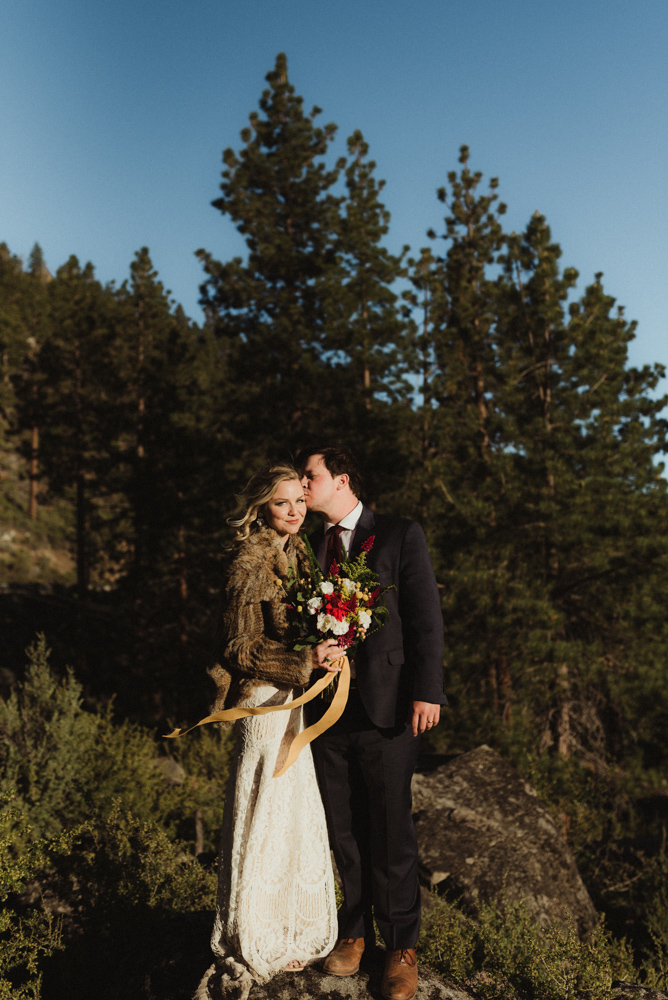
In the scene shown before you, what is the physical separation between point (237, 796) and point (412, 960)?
1268mm

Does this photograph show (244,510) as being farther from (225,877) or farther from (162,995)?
(162,995)

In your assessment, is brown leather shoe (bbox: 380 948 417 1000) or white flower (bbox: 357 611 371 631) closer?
white flower (bbox: 357 611 371 631)

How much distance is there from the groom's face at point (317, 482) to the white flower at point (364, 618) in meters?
0.78

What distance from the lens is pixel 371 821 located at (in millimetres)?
3518

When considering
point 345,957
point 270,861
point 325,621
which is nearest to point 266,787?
point 270,861

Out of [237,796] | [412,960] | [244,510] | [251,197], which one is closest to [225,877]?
[237,796]

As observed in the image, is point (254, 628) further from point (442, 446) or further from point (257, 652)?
point (442, 446)

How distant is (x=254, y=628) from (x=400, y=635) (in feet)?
2.88

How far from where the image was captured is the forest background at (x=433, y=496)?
8586 mm

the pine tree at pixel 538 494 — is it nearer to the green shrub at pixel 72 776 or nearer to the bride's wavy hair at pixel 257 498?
the green shrub at pixel 72 776

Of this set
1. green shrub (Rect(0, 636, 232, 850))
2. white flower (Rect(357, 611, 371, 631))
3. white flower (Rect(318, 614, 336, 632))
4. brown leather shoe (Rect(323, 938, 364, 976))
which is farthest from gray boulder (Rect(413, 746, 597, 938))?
white flower (Rect(318, 614, 336, 632))

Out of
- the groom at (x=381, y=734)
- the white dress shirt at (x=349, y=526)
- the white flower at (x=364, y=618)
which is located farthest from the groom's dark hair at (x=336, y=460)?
the white flower at (x=364, y=618)

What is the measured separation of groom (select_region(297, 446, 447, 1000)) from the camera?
3.42 meters

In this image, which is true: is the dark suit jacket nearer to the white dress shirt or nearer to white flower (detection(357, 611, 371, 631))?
the white dress shirt
